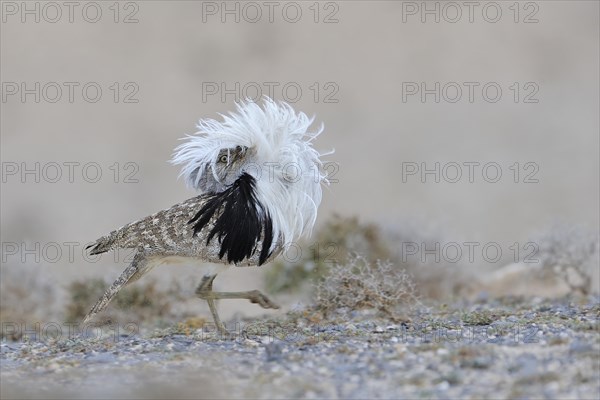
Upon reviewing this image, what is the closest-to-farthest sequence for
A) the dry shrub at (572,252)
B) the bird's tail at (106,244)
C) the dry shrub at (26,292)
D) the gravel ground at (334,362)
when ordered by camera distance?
1. the gravel ground at (334,362)
2. the bird's tail at (106,244)
3. the dry shrub at (572,252)
4. the dry shrub at (26,292)

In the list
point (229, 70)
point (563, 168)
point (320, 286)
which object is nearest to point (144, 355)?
point (320, 286)

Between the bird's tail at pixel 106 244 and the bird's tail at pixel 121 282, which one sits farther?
the bird's tail at pixel 106 244

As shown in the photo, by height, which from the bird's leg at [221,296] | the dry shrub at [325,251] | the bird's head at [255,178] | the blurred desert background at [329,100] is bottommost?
the bird's leg at [221,296]

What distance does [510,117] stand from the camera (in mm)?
36219

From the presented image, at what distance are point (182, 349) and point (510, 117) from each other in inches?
1114

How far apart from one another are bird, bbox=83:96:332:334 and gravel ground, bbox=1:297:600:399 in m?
0.82

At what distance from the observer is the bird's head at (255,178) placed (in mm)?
10297

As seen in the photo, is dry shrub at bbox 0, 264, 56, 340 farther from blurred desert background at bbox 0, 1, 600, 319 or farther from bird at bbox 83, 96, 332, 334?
blurred desert background at bbox 0, 1, 600, 319

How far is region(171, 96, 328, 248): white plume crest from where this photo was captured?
1055cm

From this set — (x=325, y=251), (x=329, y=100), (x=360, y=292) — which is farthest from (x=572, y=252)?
(x=329, y=100)

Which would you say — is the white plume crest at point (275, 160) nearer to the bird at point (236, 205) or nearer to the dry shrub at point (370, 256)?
the bird at point (236, 205)

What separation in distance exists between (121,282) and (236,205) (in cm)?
140

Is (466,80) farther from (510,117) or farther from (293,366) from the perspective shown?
(293,366)

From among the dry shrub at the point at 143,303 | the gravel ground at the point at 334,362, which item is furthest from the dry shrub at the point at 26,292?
the gravel ground at the point at 334,362
